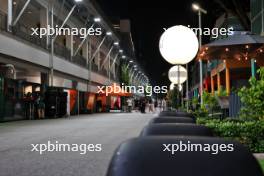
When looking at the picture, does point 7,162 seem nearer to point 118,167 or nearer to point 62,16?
point 118,167

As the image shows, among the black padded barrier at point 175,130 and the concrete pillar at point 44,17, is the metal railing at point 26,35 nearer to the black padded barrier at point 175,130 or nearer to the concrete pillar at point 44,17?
the concrete pillar at point 44,17

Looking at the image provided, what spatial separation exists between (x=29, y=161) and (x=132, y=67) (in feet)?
309

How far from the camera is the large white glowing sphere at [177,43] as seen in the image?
24.4 ft

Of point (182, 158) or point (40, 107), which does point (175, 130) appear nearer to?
point (182, 158)

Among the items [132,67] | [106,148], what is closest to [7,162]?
[106,148]

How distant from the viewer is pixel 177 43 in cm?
749

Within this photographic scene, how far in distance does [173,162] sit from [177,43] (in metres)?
5.50

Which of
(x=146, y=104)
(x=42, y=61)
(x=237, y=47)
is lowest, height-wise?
(x=146, y=104)

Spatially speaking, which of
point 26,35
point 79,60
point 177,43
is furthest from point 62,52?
point 177,43

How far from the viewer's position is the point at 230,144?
2.28m

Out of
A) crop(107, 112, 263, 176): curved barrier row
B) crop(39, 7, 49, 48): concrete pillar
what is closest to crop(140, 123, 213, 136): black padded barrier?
crop(107, 112, 263, 176): curved barrier row

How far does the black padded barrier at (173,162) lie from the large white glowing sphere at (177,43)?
17.4ft

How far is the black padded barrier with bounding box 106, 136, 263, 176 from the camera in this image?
207 centimetres

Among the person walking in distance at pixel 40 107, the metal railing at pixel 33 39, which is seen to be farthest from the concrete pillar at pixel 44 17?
the person walking in distance at pixel 40 107
